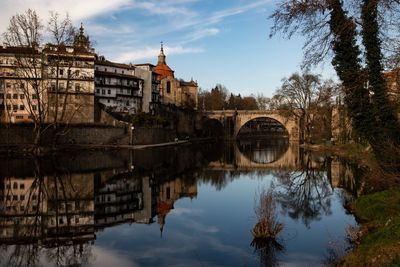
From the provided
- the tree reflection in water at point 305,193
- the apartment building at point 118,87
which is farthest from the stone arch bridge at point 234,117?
the tree reflection in water at point 305,193

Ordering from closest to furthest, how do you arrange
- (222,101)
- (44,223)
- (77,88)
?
(44,223) < (77,88) < (222,101)

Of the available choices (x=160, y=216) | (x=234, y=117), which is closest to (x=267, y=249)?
(x=160, y=216)

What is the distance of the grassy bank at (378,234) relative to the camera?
1060 centimetres

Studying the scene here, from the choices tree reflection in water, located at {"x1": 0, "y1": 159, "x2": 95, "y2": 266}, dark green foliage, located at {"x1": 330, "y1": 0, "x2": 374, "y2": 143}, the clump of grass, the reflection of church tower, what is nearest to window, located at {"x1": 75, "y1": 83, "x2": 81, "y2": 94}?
tree reflection in water, located at {"x1": 0, "y1": 159, "x2": 95, "y2": 266}

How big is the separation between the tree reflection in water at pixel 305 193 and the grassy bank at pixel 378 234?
2.53 metres

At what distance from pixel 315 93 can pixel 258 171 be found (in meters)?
37.0

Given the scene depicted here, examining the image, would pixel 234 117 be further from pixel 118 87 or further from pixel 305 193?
pixel 305 193

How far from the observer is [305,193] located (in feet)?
92.9

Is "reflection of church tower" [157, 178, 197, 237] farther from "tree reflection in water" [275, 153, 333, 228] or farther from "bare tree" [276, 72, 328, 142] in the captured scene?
"bare tree" [276, 72, 328, 142]

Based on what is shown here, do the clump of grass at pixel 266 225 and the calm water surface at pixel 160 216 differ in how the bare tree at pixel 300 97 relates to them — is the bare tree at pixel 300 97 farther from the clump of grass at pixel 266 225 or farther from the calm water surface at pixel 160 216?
the clump of grass at pixel 266 225

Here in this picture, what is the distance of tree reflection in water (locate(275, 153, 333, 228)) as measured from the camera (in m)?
22.4

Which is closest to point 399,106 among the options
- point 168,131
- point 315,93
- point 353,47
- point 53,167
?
point 353,47

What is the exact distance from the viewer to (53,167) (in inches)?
1517

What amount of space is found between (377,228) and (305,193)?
12.8 metres
